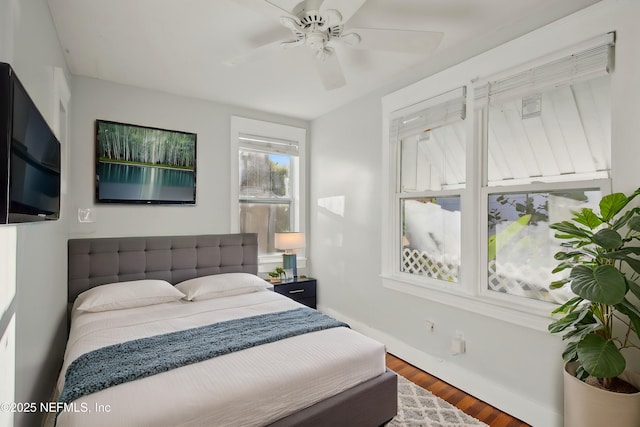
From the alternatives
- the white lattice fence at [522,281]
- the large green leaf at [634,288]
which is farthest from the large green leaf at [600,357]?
the white lattice fence at [522,281]

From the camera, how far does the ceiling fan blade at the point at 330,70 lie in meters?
2.07

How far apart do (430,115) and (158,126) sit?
2657mm

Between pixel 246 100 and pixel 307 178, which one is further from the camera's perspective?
pixel 307 178

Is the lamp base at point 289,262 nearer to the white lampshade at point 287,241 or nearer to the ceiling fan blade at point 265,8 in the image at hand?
the white lampshade at point 287,241

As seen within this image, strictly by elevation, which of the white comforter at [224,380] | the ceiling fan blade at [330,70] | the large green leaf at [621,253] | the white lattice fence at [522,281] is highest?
the ceiling fan blade at [330,70]

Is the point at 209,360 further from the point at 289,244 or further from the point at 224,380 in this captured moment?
the point at 289,244

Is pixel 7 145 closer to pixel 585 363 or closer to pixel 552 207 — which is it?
pixel 585 363

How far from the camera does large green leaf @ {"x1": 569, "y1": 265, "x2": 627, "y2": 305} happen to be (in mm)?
1348

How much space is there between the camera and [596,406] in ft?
4.97

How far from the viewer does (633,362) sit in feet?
5.40

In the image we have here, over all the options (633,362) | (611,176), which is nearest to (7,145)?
(611,176)

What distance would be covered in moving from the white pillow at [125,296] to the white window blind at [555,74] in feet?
9.73

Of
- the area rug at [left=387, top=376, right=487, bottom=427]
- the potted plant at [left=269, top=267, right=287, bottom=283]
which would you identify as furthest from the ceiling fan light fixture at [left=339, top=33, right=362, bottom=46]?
the potted plant at [left=269, top=267, right=287, bottom=283]

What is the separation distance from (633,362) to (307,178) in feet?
11.1
